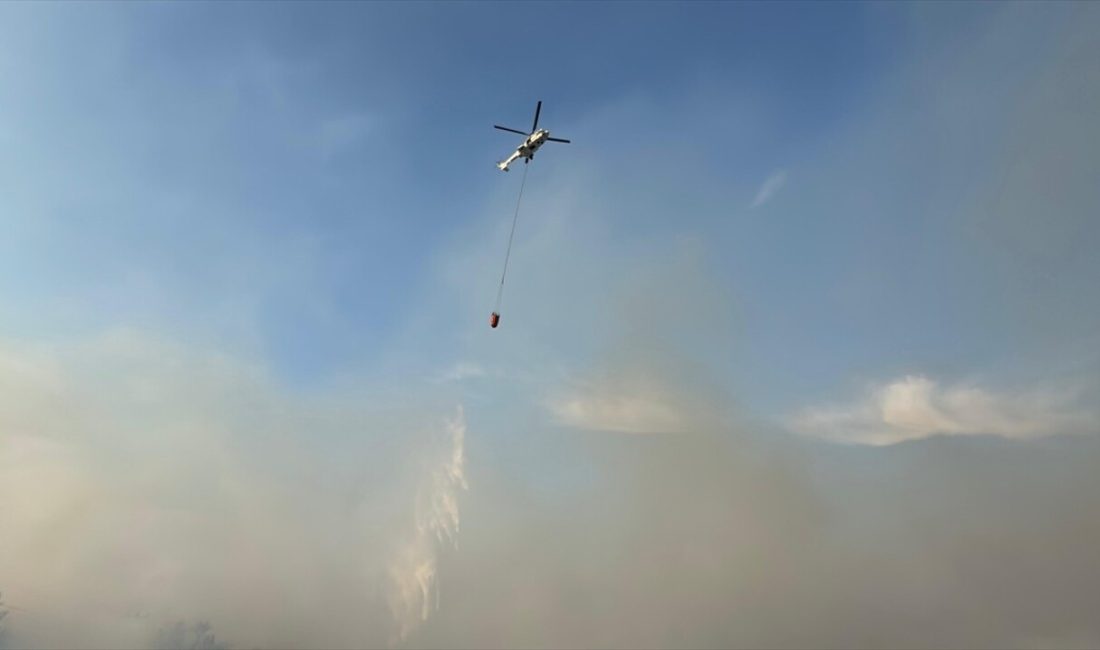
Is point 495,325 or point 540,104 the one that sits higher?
point 540,104

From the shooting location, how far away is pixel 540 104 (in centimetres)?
10169

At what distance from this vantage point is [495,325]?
10194 cm

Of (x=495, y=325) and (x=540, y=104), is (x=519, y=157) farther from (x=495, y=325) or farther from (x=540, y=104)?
(x=495, y=325)

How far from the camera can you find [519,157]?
105312 mm

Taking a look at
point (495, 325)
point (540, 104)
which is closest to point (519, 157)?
point (540, 104)

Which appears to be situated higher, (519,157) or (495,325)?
(519,157)

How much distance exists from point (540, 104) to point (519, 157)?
27.8 feet

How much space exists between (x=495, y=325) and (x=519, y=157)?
2604cm
